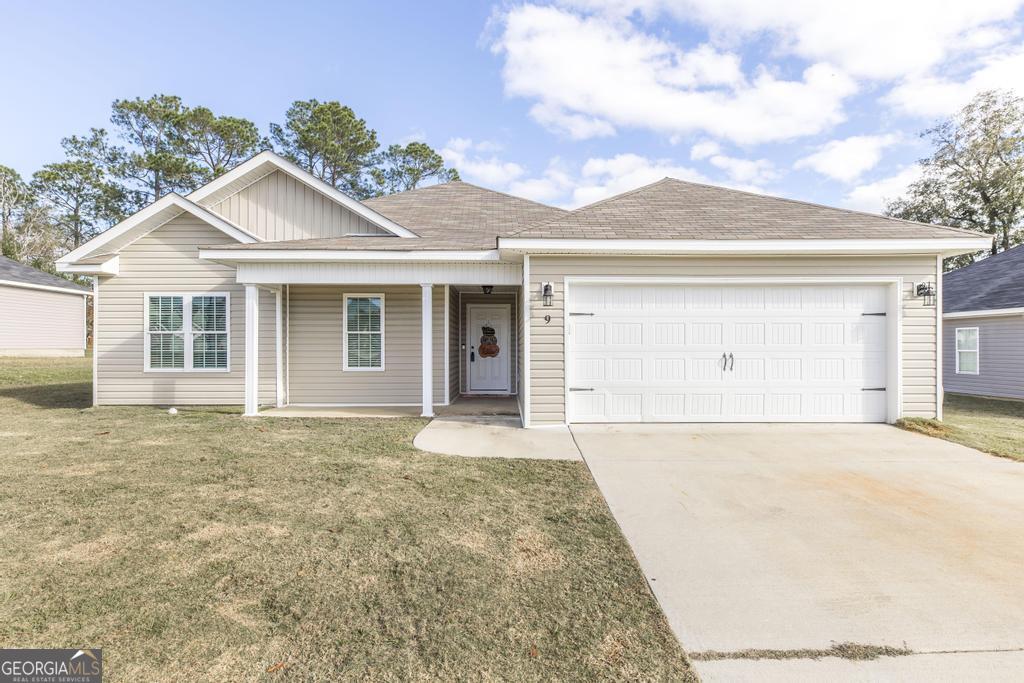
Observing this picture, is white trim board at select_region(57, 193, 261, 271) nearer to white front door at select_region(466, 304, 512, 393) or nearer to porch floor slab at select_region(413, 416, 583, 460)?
white front door at select_region(466, 304, 512, 393)

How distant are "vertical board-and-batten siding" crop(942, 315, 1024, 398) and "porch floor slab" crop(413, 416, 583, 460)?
1193 cm

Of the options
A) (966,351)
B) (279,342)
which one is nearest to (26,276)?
(279,342)

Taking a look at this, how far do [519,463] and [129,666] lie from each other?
3733mm

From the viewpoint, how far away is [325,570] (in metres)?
2.97

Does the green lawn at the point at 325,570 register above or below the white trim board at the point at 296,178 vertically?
below

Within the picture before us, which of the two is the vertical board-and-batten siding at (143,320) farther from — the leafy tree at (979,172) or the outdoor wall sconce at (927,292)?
the leafy tree at (979,172)

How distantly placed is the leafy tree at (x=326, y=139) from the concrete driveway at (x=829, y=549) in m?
26.8

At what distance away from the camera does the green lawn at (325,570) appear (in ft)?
7.20

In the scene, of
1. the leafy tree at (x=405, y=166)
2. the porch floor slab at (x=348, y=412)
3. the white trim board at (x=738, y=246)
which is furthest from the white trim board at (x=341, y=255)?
the leafy tree at (x=405, y=166)

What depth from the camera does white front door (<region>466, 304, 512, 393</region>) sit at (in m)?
11.7

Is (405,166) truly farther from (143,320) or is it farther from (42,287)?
(143,320)

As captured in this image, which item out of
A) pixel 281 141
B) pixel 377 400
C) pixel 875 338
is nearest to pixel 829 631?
pixel 875 338

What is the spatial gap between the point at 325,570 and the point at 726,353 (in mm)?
6521

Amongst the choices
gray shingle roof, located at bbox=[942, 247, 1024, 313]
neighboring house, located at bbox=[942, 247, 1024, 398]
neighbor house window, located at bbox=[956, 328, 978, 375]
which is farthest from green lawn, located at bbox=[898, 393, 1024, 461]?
gray shingle roof, located at bbox=[942, 247, 1024, 313]
